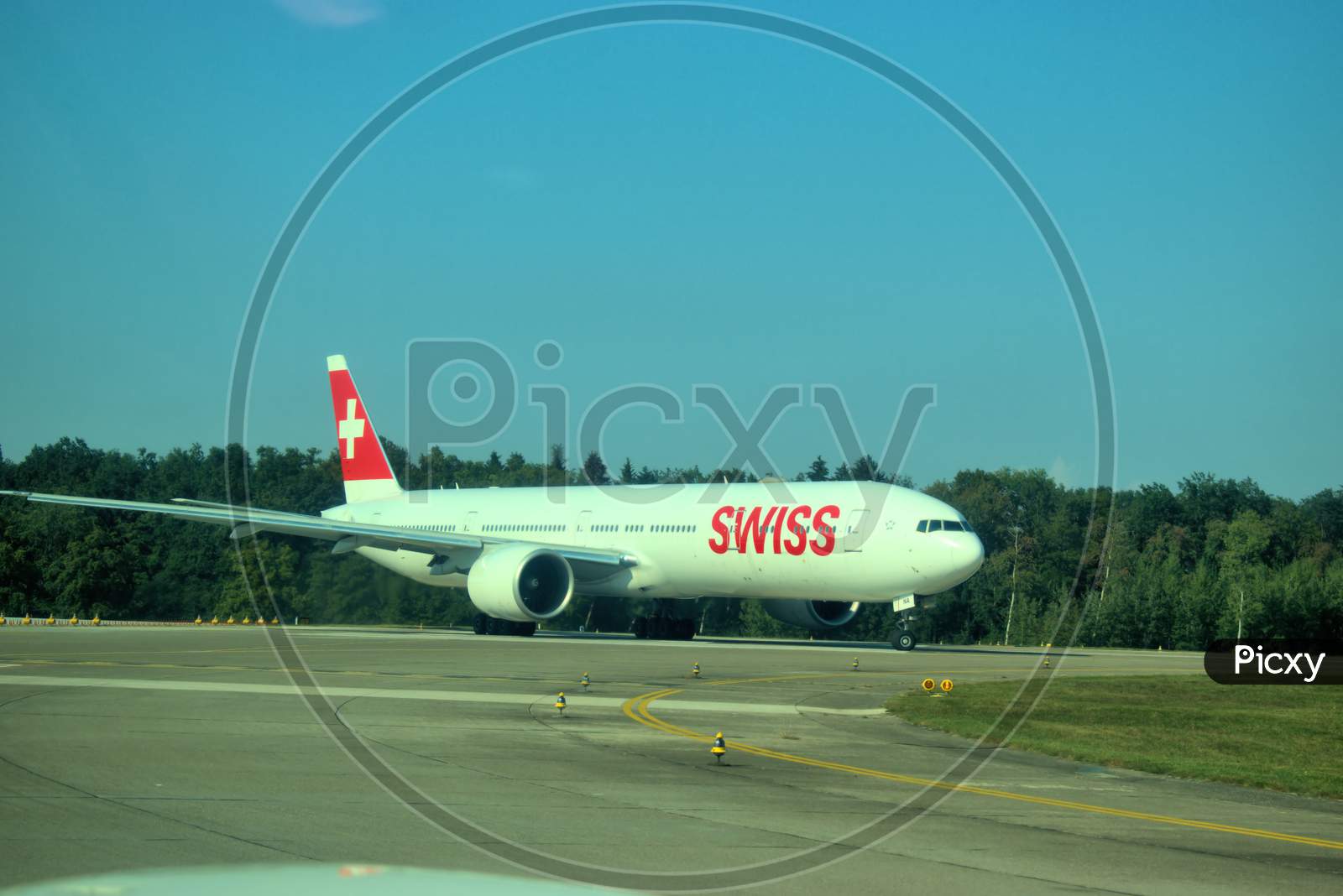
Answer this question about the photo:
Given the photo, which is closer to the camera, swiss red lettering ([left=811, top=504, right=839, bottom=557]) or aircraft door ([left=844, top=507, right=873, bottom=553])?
aircraft door ([left=844, top=507, right=873, bottom=553])

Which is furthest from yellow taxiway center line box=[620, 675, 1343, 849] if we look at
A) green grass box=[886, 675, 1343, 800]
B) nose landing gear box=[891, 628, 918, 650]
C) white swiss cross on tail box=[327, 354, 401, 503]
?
white swiss cross on tail box=[327, 354, 401, 503]

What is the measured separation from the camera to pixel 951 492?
9594 centimetres

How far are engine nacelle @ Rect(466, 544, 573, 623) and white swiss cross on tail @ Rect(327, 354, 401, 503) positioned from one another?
1267 cm

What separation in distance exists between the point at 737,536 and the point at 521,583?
644 cm

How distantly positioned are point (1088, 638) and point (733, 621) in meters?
16.6

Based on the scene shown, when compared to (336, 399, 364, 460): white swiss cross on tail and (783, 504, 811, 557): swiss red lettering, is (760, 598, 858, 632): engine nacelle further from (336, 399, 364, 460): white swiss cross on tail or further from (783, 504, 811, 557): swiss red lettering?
(336, 399, 364, 460): white swiss cross on tail

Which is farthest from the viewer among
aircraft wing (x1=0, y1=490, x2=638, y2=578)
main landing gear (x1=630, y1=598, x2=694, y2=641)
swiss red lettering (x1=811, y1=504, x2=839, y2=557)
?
main landing gear (x1=630, y1=598, x2=694, y2=641)

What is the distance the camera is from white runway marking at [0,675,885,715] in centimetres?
1934

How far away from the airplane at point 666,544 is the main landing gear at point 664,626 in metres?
0.05

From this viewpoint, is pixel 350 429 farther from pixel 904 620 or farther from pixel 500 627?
pixel 904 620

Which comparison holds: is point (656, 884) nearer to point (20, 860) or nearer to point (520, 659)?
point (20, 860)

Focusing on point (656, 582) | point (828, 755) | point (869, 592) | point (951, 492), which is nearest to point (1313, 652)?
point (869, 592)

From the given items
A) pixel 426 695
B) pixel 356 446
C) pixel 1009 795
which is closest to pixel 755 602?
pixel 356 446

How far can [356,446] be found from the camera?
52500 millimetres
